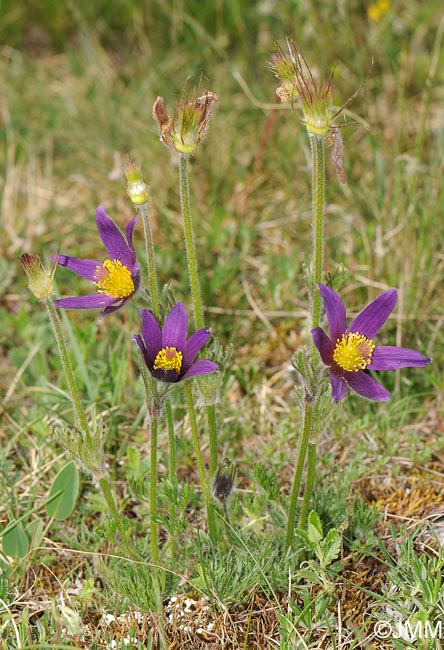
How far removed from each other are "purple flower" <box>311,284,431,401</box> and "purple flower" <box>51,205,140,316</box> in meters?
0.51

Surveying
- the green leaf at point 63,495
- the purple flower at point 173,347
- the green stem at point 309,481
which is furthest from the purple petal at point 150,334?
the green leaf at point 63,495

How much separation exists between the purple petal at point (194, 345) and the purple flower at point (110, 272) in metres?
0.20

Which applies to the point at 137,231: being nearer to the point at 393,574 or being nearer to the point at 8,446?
the point at 8,446

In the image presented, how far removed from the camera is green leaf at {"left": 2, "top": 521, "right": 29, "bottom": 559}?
7.22 ft

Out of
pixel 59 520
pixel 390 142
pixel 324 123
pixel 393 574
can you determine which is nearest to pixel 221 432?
pixel 59 520

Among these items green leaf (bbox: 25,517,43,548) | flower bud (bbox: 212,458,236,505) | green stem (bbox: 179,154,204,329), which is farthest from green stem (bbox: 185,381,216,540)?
green leaf (bbox: 25,517,43,548)

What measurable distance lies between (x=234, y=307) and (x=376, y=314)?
131cm

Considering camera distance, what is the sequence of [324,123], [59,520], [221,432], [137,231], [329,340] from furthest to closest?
→ [137,231] < [221,432] < [59,520] < [329,340] < [324,123]

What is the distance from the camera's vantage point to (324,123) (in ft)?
5.49

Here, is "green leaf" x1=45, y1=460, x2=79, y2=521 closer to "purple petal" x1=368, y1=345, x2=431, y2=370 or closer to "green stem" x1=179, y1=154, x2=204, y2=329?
"green stem" x1=179, y1=154, x2=204, y2=329

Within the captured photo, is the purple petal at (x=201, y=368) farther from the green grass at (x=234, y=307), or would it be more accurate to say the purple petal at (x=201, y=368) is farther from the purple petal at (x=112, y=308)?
the green grass at (x=234, y=307)

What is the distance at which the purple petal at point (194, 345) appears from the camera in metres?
1.88

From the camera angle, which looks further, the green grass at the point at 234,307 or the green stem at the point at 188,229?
the green grass at the point at 234,307

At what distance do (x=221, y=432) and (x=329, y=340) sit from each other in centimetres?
93
